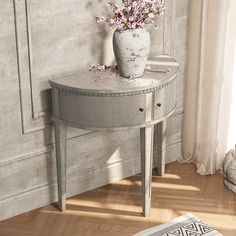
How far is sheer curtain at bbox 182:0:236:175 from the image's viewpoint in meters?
3.93

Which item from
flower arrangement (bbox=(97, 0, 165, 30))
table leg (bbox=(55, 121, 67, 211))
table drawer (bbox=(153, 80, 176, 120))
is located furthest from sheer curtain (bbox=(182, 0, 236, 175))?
table leg (bbox=(55, 121, 67, 211))

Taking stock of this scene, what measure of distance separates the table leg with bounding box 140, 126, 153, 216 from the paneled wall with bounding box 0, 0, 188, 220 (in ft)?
1.64

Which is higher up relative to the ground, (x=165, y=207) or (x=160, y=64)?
(x=160, y=64)

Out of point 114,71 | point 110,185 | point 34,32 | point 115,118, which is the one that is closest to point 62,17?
point 34,32

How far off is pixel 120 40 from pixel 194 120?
1.20 m

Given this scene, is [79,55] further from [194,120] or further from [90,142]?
[194,120]

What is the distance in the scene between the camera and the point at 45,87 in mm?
3604

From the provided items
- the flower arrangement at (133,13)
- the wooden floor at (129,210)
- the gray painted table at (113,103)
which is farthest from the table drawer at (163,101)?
the wooden floor at (129,210)

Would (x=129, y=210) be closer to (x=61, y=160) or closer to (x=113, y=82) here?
(x=61, y=160)

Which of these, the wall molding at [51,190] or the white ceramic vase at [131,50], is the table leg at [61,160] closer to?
→ the wall molding at [51,190]

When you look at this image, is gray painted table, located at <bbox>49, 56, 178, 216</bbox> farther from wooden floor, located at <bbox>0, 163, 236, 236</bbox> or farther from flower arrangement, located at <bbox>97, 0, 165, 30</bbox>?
flower arrangement, located at <bbox>97, 0, 165, 30</bbox>

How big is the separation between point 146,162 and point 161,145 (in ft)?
1.97

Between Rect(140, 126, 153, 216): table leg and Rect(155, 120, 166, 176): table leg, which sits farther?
Rect(155, 120, 166, 176): table leg

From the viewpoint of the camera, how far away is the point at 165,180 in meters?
4.21
